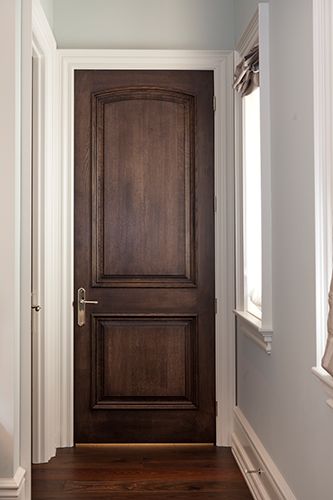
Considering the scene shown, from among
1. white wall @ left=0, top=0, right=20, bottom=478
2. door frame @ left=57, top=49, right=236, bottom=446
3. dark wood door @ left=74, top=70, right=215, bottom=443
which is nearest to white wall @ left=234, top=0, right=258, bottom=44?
door frame @ left=57, top=49, right=236, bottom=446

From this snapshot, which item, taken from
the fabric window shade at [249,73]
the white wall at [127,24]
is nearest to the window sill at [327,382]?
the fabric window shade at [249,73]

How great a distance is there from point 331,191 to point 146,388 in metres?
2.20

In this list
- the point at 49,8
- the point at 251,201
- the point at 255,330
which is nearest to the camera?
the point at 255,330

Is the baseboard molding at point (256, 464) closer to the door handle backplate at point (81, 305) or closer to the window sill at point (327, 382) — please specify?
the window sill at point (327, 382)

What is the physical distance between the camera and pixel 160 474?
3.28m

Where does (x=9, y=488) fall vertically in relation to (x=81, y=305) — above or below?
below

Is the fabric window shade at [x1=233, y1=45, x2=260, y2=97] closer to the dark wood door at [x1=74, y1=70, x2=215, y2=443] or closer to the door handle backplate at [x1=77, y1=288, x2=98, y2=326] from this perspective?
the dark wood door at [x1=74, y1=70, x2=215, y2=443]

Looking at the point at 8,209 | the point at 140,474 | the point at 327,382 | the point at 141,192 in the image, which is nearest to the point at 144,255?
the point at 141,192

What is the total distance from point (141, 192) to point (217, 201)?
46 centimetres

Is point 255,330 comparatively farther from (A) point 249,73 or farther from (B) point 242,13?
(B) point 242,13

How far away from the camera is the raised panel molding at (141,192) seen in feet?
12.5

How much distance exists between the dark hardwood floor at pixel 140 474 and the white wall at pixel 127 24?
7.93ft

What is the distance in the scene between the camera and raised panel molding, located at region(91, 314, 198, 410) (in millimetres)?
3803

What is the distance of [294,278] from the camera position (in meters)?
2.36
